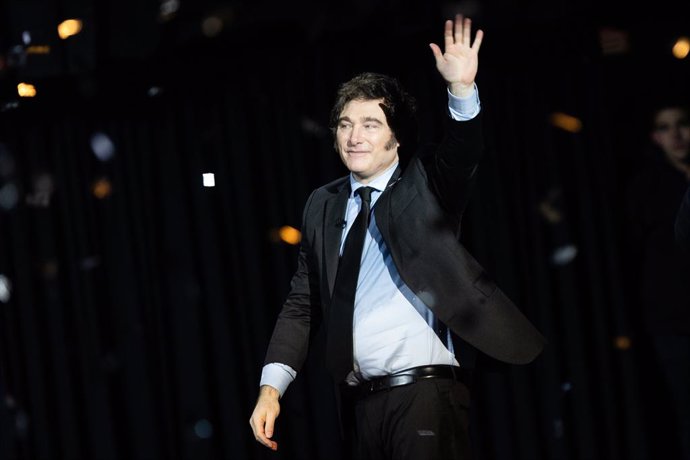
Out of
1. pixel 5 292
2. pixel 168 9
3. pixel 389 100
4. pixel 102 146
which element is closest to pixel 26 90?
pixel 102 146

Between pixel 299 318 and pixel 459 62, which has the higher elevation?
pixel 459 62

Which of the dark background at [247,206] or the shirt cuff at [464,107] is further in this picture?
the dark background at [247,206]

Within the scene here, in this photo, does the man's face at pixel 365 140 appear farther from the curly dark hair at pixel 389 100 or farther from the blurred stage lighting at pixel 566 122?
the blurred stage lighting at pixel 566 122

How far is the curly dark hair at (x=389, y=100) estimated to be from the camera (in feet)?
6.69

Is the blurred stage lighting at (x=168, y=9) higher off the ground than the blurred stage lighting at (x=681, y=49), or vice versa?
the blurred stage lighting at (x=168, y=9)

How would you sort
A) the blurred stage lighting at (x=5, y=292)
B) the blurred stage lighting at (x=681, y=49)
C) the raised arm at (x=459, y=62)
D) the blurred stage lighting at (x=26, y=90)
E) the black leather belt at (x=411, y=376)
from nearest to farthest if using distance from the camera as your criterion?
the raised arm at (x=459, y=62), the black leather belt at (x=411, y=376), the blurred stage lighting at (x=681, y=49), the blurred stage lighting at (x=26, y=90), the blurred stage lighting at (x=5, y=292)

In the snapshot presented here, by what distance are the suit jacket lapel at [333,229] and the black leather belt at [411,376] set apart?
23cm

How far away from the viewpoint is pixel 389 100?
205cm

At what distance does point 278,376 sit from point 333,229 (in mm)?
364

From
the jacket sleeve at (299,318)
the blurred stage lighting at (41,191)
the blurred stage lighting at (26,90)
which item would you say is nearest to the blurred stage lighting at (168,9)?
the blurred stage lighting at (26,90)

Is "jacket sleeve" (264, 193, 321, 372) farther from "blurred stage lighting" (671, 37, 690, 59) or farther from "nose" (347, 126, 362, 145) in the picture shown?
"blurred stage lighting" (671, 37, 690, 59)

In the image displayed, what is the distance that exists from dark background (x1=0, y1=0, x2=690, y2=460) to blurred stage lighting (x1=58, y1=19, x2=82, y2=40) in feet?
0.07

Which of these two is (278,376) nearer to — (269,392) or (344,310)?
(269,392)

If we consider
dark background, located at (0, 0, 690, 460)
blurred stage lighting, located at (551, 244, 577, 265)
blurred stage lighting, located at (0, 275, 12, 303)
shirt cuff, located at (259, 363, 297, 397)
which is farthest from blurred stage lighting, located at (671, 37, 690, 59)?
blurred stage lighting, located at (0, 275, 12, 303)
